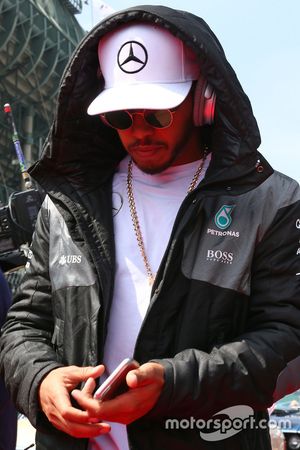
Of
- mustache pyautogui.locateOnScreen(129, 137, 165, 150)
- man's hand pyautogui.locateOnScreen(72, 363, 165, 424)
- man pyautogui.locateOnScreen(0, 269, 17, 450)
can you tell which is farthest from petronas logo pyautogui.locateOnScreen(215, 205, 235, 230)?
man pyautogui.locateOnScreen(0, 269, 17, 450)

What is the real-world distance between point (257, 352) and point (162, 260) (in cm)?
35

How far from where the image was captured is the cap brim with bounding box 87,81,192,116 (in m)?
2.15

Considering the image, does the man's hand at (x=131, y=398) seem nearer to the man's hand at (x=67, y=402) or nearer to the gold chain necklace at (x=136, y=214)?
the man's hand at (x=67, y=402)

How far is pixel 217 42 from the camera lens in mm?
2375

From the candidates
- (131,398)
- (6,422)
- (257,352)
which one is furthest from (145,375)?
(6,422)

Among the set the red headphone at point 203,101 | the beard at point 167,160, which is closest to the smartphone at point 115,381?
the beard at point 167,160

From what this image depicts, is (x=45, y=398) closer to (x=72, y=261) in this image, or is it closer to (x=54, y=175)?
(x=72, y=261)

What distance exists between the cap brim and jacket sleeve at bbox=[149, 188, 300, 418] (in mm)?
430

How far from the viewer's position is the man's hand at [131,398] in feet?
5.97

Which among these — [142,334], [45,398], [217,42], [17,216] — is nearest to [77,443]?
[45,398]

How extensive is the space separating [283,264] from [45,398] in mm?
721

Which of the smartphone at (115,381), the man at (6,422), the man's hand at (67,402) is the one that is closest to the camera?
the smartphone at (115,381)

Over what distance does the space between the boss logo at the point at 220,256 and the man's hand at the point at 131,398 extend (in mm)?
369

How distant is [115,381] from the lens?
5.87 ft
